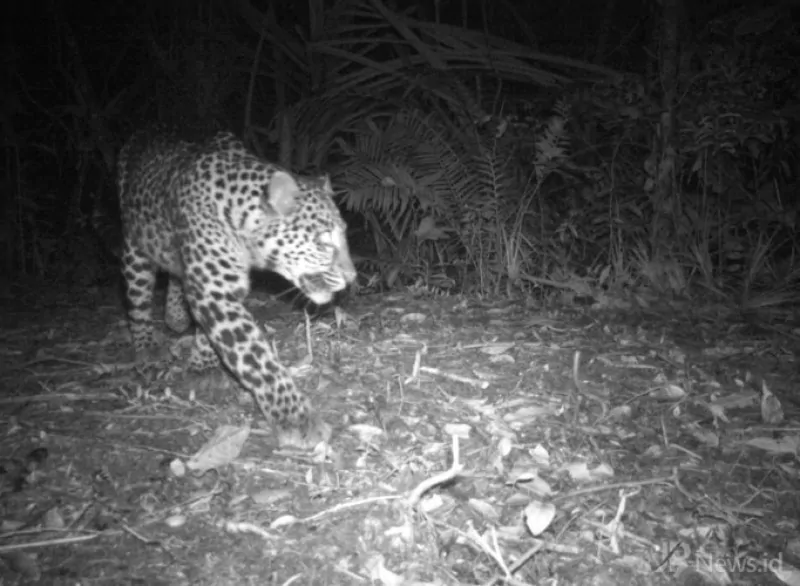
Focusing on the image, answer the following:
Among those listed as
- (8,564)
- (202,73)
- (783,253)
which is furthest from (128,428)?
(783,253)

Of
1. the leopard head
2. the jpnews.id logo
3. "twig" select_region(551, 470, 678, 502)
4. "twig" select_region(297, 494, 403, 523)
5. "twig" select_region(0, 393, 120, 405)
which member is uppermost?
the leopard head

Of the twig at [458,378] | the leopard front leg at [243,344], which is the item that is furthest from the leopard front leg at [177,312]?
the twig at [458,378]

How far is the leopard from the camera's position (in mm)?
4152

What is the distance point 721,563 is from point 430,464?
1404mm

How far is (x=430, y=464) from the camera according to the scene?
12.1 ft

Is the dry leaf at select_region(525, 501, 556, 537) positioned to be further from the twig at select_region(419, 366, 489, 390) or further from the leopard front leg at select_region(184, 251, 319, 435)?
the twig at select_region(419, 366, 489, 390)

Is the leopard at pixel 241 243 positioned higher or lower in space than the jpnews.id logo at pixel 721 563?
higher

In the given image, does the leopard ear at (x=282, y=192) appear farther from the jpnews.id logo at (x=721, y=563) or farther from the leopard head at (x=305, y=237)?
the jpnews.id logo at (x=721, y=563)

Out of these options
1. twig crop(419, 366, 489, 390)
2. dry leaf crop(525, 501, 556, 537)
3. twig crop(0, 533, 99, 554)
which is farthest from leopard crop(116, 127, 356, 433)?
dry leaf crop(525, 501, 556, 537)

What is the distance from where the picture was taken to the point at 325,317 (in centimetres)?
613

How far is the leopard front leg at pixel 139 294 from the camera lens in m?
5.70

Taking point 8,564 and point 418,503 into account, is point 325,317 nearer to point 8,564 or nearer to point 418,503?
point 418,503

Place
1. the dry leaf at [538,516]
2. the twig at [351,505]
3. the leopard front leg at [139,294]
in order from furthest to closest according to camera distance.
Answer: the leopard front leg at [139,294] < the twig at [351,505] < the dry leaf at [538,516]

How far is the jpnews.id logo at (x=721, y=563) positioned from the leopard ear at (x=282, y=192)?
2933 millimetres
